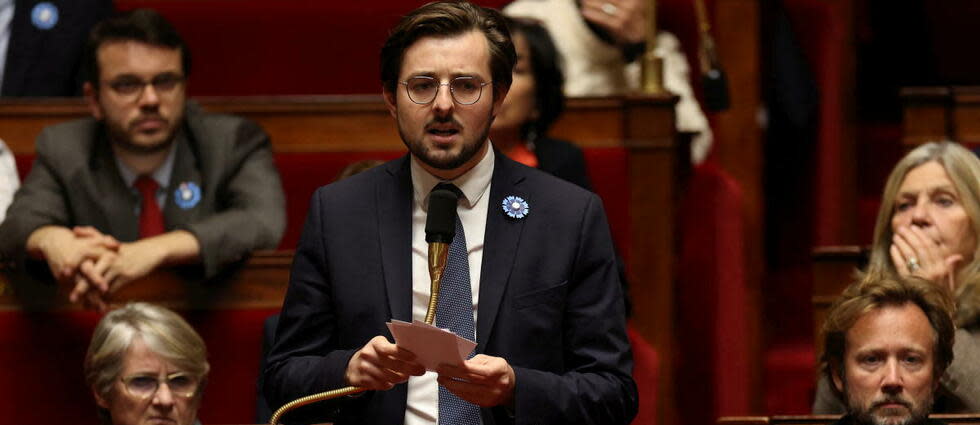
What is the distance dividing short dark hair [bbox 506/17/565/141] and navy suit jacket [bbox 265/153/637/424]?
2.24ft

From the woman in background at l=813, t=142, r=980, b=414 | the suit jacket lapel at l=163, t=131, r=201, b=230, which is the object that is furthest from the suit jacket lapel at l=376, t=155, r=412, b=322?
the suit jacket lapel at l=163, t=131, r=201, b=230

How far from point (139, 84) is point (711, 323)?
0.70 m

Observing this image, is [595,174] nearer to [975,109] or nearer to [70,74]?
[975,109]

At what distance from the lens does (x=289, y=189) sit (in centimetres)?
189

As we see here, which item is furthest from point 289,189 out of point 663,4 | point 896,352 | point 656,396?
point 896,352

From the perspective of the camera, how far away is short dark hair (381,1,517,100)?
1075 millimetres

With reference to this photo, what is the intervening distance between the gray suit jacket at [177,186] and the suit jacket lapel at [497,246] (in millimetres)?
546

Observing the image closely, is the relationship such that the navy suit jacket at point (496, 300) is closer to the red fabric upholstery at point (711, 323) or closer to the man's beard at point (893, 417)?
the man's beard at point (893, 417)

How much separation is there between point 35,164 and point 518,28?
1.71 feet

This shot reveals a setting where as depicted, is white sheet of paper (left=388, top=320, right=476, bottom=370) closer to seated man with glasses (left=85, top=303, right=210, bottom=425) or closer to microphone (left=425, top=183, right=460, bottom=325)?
microphone (left=425, top=183, right=460, bottom=325)

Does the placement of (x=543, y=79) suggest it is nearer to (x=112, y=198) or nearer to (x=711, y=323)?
(x=711, y=323)

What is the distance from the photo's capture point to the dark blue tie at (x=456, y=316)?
1.06m

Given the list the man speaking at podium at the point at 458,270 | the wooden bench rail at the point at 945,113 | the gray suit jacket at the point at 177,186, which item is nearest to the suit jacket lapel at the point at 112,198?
the gray suit jacket at the point at 177,186

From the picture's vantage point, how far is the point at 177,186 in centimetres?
169
